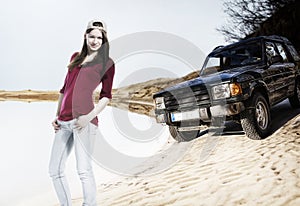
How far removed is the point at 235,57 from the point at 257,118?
1.09 meters

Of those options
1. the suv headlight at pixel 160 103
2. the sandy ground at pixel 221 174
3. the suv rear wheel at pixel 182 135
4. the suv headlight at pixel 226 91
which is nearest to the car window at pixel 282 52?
the sandy ground at pixel 221 174

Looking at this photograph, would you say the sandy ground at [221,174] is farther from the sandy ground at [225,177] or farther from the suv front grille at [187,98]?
the suv front grille at [187,98]

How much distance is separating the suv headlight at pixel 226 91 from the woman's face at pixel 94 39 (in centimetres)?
135

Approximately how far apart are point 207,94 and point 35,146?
2.10 m

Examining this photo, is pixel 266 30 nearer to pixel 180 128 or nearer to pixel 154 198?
pixel 180 128

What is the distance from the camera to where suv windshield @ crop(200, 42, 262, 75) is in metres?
3.42

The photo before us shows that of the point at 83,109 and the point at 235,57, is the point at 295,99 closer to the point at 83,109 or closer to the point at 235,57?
the point at 235,57

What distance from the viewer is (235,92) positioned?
8.87 ft

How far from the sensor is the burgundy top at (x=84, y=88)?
6.26 feet

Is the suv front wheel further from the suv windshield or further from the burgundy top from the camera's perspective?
the burgundy top

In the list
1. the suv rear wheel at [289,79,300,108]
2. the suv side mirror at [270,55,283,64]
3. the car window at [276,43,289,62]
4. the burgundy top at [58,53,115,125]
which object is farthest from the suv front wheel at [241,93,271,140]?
the burgundy top at [58,53,115,125]

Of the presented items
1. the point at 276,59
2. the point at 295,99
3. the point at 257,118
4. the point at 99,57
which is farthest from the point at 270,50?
the point at 99,57

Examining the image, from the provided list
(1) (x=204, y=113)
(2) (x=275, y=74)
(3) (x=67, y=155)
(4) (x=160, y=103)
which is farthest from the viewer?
(2) (x=275, y=74)

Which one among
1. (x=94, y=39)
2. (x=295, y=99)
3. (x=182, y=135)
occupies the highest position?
(x=94, y=39)
